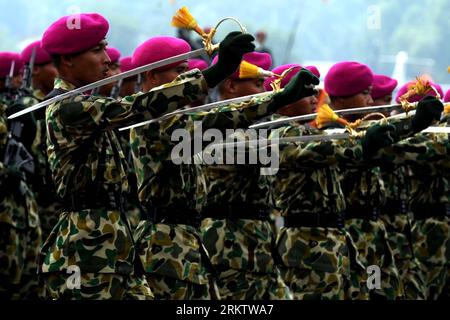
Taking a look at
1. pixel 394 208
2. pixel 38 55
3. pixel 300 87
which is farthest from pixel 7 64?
pixel 300 87

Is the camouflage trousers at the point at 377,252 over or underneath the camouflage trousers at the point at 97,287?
underneath

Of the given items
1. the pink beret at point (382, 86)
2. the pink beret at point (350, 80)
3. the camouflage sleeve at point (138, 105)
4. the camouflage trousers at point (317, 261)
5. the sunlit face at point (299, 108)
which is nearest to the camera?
the camouflage sleeve at point (138, 105)

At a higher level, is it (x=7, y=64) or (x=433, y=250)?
(x=7, y=64)

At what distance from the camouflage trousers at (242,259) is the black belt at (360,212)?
1201mm

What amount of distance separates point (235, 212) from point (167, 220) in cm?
124

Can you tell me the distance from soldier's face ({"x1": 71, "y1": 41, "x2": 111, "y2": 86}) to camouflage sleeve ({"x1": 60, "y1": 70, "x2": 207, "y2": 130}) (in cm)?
46

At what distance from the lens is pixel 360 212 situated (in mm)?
10117

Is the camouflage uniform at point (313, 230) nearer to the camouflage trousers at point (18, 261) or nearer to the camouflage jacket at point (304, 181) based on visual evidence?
the camouflage jacket at point (304, 181)

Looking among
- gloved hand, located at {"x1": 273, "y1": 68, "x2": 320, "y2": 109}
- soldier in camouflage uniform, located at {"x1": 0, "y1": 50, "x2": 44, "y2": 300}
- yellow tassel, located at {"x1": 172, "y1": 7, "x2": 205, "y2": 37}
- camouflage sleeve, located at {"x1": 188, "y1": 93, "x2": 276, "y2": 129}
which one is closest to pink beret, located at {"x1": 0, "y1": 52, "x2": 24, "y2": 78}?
soldier in camouflage uniform, located at {"x1": 0, "y1": 50, "x2": 44, "y2": 300}

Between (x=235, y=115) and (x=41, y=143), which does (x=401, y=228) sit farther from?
(x=235, y=115)

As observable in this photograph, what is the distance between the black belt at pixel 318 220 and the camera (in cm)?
935

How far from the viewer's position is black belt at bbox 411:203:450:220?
36.3 feet

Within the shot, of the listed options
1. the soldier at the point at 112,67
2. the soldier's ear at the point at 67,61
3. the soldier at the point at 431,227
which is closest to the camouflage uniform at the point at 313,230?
the soldier at the point at 431,227

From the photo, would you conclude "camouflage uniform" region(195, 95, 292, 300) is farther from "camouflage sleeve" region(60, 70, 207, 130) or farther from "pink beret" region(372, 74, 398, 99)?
"pink beret" region(372, 74, 398, 99)
